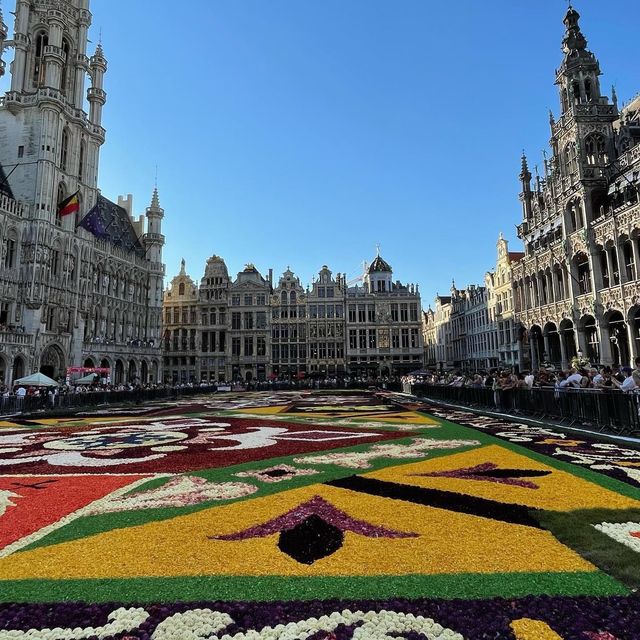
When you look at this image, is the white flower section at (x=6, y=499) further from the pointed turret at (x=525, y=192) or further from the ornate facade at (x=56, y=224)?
the pointed turret at (x=525, y=192)

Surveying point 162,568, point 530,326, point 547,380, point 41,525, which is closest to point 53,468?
point 41,525

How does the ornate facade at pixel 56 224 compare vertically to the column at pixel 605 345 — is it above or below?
above

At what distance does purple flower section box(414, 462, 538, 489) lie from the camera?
4.77 metres

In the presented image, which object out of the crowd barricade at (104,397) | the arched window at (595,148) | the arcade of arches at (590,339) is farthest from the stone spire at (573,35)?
the crowd barricade at (104,397)

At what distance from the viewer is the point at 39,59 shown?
137ft

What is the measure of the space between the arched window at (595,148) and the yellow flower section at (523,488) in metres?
32.7

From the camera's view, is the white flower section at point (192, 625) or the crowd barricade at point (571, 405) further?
the crowd barricade at point (571, 405)

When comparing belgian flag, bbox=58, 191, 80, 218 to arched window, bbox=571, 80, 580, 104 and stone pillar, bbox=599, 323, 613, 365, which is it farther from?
stone pillar, bbox=599, 323, 613, 365

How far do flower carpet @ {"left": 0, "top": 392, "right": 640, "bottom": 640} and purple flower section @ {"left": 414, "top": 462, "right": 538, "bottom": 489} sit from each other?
0.12 feet

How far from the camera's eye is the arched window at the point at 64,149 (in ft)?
132

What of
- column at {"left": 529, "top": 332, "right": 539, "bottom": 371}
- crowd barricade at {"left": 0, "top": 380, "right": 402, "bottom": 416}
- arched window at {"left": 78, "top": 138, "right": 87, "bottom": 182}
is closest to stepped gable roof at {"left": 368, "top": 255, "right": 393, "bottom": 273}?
crowd barricade at {"left": 0, "top": 380, "right": 402, "bottom": 416}

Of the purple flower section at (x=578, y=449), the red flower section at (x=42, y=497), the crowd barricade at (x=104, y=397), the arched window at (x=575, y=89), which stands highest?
the arched window at (x=575, y=89)

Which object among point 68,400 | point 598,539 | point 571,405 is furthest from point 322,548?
point 68,400

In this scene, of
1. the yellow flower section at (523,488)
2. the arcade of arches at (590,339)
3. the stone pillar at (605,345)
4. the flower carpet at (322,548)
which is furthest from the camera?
the stone pillar at (605,345)
